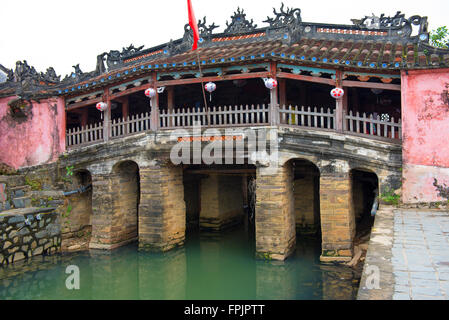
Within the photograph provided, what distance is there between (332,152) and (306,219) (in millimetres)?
4292

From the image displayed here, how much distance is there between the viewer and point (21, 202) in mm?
12766

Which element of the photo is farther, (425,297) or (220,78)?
(220,78)

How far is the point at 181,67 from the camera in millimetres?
11531

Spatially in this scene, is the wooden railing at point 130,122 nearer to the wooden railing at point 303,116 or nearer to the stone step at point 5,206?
the stone step at point 5,206

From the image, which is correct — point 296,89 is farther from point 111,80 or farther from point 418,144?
point 111,80

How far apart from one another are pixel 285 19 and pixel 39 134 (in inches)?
358

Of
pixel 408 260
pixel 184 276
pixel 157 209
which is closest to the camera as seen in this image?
pixel 408 260

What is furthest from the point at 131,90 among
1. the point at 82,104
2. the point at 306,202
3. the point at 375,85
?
the point at 375,85

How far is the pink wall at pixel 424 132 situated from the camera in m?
9.25

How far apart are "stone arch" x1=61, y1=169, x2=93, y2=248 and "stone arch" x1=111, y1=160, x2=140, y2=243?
50.1 inches

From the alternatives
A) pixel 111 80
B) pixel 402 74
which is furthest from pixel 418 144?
pixel 111 80

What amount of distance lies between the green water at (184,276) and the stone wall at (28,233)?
35 centimetres

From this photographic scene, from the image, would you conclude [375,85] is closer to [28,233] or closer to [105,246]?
[105,246]

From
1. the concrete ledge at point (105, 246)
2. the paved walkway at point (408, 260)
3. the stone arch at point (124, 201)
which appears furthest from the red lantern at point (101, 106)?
the paved walkway at point (408, 260)
